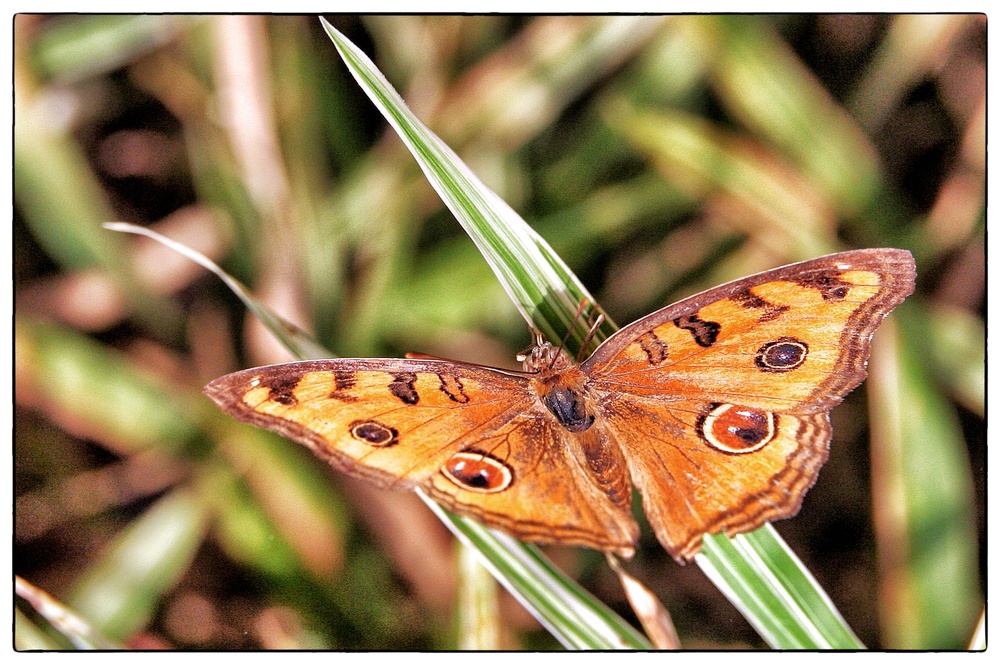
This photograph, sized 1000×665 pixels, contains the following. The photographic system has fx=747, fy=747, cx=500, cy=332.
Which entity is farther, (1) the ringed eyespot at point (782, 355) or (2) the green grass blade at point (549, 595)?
(2) the green grass blade at point (549, 595)

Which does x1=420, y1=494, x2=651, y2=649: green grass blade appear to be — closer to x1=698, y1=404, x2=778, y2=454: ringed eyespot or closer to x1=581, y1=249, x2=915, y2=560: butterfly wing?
x1=581, y1=249, x2=915, y2=560: butterfly wing

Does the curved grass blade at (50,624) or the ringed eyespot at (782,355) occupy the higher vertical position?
the ringed eyespot at (782,355)

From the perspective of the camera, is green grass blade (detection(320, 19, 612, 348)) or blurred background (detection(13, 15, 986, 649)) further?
blurred background (detection(13, 15, 986, 649))

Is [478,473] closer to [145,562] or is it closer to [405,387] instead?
[405,387]

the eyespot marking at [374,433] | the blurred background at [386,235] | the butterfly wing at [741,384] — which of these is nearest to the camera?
the butterfly wing at [741,384]

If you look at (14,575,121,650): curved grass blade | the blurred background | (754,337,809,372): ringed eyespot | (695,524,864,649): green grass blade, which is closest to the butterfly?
(754,337,809,372): ringed eyespot

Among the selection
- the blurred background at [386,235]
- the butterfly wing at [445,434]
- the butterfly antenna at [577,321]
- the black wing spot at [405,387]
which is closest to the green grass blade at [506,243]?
the butterfly antenna at [577,321]

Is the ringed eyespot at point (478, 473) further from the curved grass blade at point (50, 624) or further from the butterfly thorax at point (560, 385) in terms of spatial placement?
the curved grass blade at point (50, 624)

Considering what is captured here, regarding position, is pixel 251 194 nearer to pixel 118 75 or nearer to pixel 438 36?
pixel 118 75
